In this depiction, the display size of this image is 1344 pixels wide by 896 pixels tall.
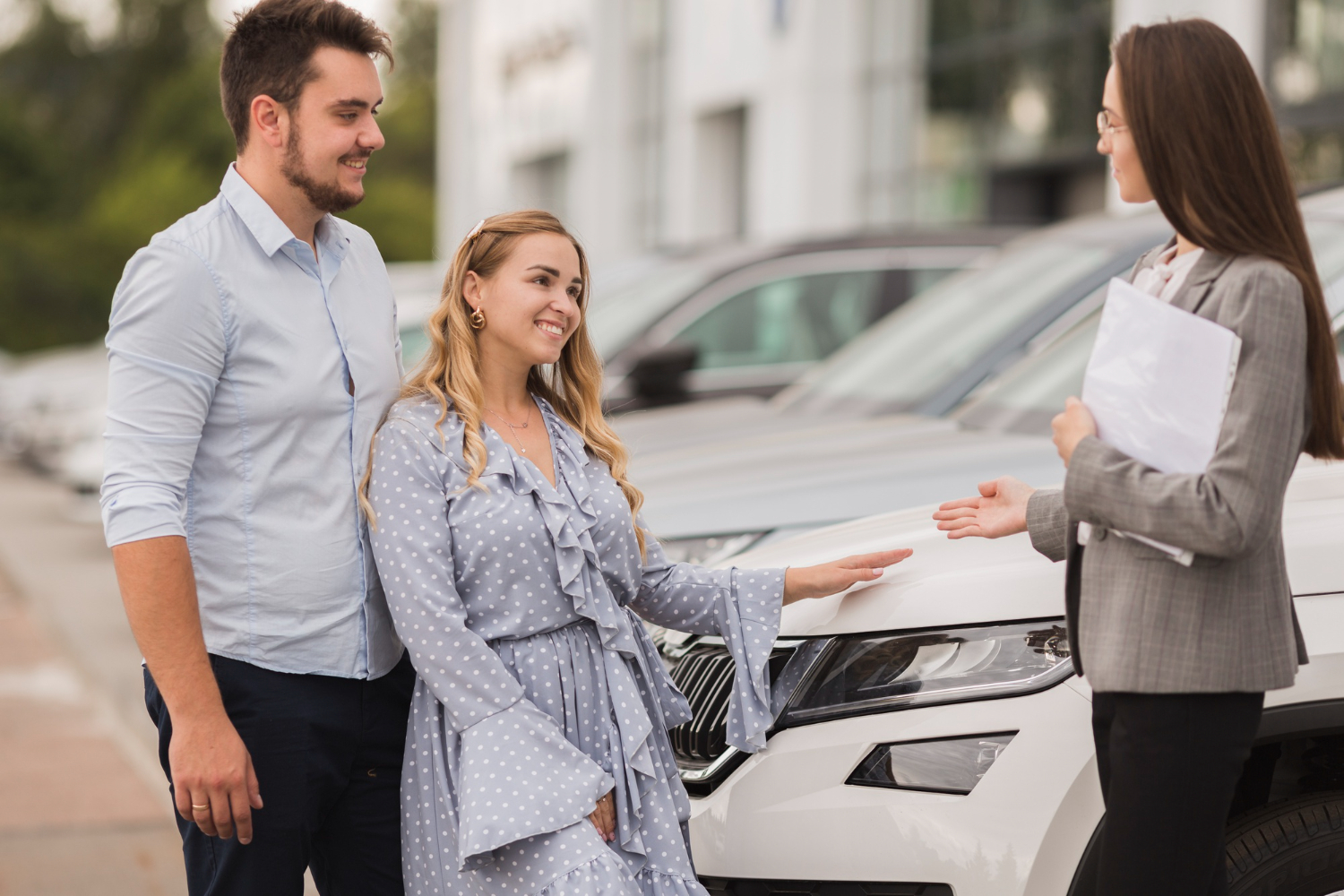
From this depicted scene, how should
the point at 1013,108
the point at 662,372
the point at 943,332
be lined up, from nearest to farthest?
the point at 943,332
the point at 662,372
the point at 1013,108

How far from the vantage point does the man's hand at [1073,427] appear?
203 cm

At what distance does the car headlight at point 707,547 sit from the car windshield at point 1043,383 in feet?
3.02

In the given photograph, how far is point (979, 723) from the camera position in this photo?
241cm

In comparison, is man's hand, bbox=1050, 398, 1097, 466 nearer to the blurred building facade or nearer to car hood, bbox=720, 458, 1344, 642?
car hood, bbox=720, 458, 1344, 642

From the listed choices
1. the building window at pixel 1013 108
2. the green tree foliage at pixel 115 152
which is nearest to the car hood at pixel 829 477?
the building window at pixel 1013 108

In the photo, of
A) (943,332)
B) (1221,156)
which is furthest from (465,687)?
(943,332)

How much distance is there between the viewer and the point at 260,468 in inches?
94.8

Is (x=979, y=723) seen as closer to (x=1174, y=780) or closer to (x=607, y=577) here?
(x=1174, y=780)

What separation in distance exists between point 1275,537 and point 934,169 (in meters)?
16.3

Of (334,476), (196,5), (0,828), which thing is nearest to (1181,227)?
(334,476)

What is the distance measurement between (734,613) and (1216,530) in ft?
3.28

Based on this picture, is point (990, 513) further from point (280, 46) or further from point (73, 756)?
point (73, 756)

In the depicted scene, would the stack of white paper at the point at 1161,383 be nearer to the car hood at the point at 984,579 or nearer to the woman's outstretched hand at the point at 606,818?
the car hood at the point at 984,579

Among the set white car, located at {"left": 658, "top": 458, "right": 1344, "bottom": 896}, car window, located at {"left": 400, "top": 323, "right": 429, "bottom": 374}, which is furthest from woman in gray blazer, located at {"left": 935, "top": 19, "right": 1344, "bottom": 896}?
car window, located at {"left": 400, "top": 323, "right": 429, "bottom": 374}
